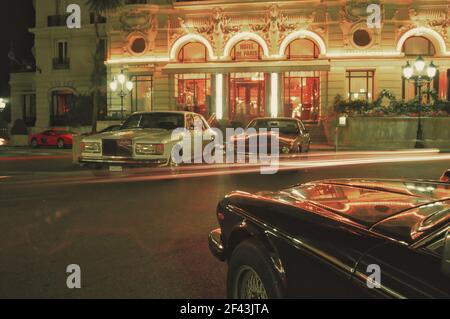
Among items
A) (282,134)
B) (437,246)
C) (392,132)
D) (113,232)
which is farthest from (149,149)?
(392,132)

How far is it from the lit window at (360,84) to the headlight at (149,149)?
25647mm

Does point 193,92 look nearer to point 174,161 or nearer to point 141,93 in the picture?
point 141,93

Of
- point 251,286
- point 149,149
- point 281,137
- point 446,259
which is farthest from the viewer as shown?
point 281,137

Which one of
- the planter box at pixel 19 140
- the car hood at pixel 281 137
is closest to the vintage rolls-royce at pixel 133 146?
the car hood at pixel 281 137

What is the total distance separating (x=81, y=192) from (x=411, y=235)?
924cm

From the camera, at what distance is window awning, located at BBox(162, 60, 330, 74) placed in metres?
34.1

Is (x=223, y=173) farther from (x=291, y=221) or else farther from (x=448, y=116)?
(x=448, y=116)

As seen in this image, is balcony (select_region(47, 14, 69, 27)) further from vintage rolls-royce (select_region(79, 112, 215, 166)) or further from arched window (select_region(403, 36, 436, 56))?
vintage rolls-royce (select_region(79, 112, 215, 166))

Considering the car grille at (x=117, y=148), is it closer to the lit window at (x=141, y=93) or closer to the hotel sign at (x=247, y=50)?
the hotel sign at (x=247, y=50)

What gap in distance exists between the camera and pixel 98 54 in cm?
4250

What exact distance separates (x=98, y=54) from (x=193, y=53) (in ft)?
26.8

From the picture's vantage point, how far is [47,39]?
45500 millimetres
